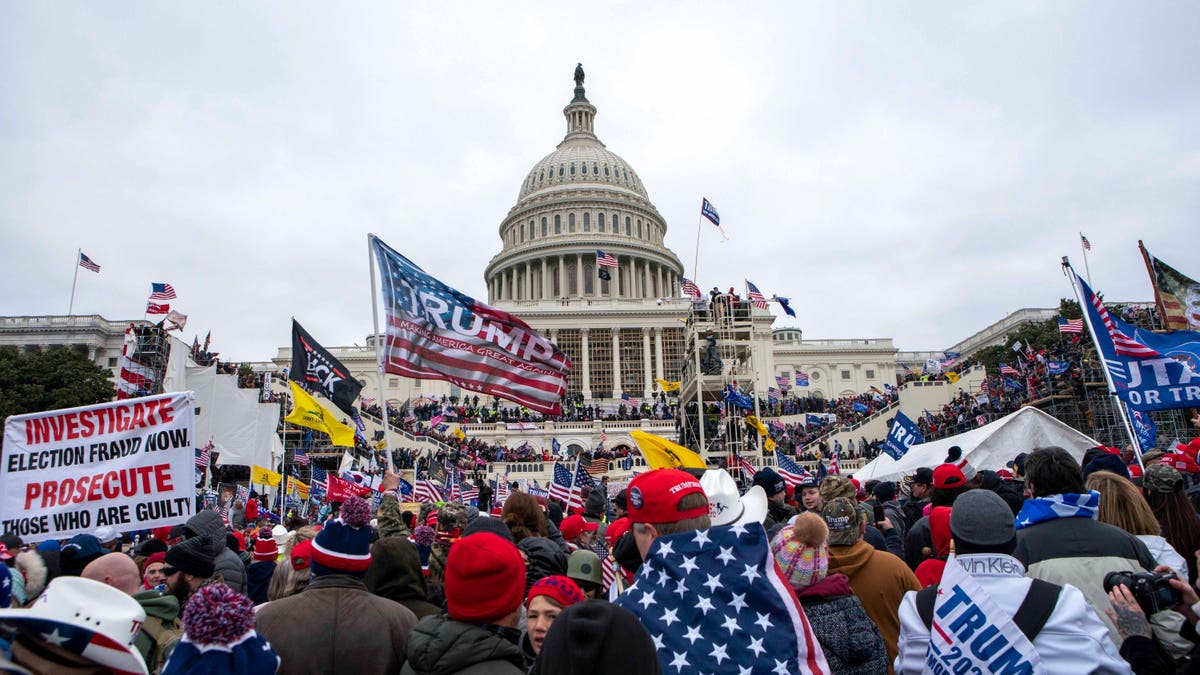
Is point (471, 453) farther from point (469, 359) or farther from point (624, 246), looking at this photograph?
point (624, 246)

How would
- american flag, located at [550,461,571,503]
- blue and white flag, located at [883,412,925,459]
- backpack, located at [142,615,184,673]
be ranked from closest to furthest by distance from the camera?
backpack, located at [142,615,184,673] → american flag, located at [550,461,571,503] → blue and white flag, located at [883,412,925,459]

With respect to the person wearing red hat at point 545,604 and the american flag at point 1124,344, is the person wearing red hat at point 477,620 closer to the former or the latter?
the person wearing red hat at point 545,604

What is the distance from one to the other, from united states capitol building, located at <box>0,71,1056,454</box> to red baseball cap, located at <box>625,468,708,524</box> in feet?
186

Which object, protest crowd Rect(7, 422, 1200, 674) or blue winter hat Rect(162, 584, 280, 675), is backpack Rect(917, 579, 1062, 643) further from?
blue winter hat Rect(162, 584, 280, 675)

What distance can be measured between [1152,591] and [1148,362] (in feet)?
29.7

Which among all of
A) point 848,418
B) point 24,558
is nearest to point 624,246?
point 848,418

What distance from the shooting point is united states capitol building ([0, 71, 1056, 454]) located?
70.1 meters

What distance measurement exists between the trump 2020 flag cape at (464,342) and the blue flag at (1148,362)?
23.5 feet

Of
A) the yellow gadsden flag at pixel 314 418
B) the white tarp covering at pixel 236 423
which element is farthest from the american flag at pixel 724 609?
the white tarp covering at pixel 236 423

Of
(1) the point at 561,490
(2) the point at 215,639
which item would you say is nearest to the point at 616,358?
(1) the point at 561,490

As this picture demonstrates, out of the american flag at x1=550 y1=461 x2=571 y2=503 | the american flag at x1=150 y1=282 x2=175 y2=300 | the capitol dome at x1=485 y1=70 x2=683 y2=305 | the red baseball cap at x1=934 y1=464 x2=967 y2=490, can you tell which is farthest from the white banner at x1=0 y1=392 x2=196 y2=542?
the capitol dome at x1=485 y1=70 x2=683 y2=305

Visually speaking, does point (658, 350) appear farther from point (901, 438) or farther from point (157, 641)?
point (157, 641)

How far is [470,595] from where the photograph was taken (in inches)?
129

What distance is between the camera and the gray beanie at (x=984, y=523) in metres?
3.23
